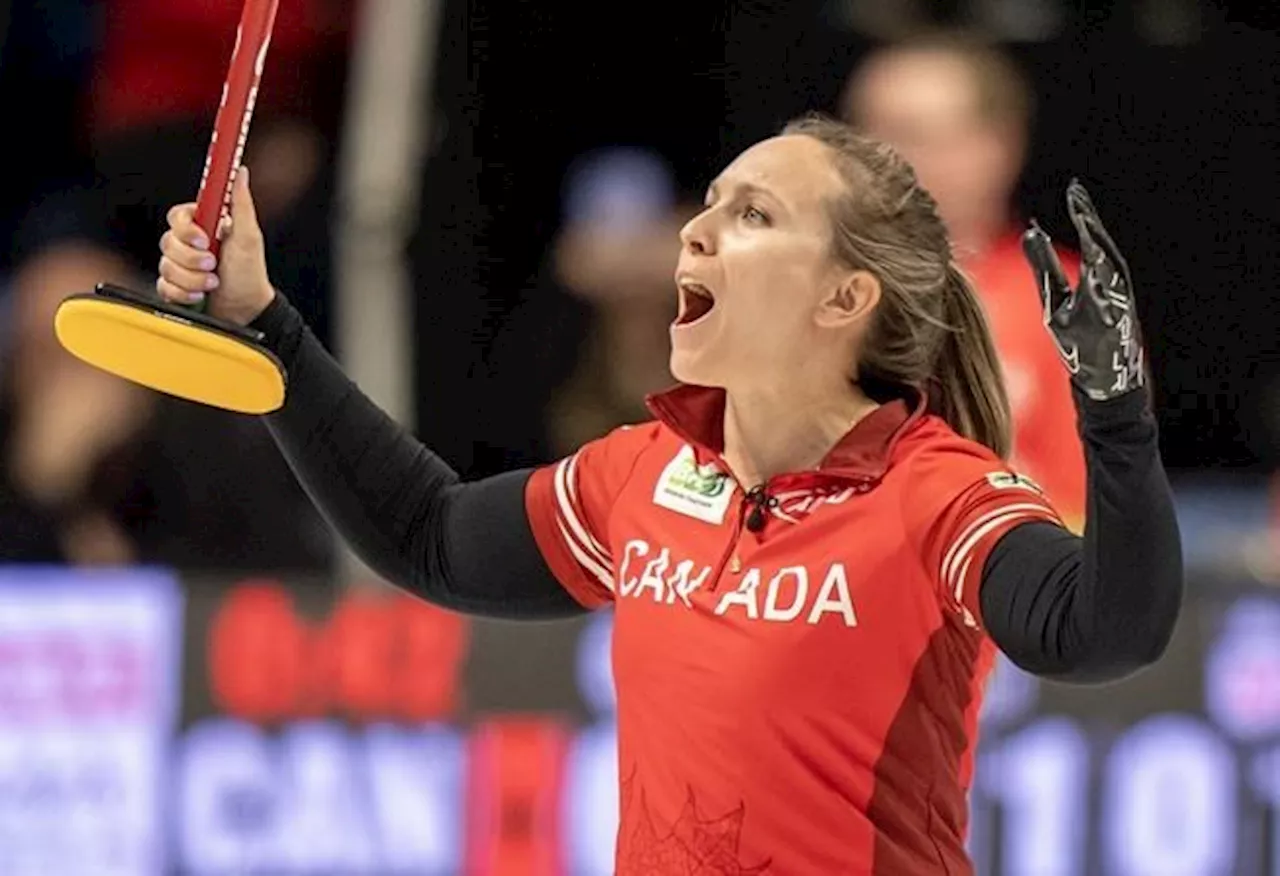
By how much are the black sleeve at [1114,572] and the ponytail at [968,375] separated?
0.45m

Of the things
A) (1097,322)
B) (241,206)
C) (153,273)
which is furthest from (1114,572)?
(153,273)

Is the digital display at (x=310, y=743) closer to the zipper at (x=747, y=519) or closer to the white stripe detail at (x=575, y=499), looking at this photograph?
the white stripe detail at (x=575, y=499)

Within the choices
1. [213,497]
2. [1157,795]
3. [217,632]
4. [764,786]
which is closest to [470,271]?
[213,497]

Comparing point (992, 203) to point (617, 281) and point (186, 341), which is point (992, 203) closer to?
point (617, 281)

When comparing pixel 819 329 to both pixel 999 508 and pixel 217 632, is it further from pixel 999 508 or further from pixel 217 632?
pixel 217 632

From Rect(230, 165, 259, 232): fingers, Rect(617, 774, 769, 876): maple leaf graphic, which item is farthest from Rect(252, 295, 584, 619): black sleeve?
Rect(617, 774, 769, 876): maple leaf graphic

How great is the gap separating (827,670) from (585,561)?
45cm

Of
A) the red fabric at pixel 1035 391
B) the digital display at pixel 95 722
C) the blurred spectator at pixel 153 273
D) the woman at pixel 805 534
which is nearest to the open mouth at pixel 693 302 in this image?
the woman at pixel 805 534

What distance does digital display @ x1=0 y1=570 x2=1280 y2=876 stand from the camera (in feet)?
16.1

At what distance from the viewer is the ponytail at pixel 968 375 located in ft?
9.96

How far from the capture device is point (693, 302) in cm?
302

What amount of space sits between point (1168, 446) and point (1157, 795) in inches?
47.6

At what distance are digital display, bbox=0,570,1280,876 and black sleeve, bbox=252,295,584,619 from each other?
1633 mm

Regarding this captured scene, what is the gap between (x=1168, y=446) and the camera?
5852 millimetres
